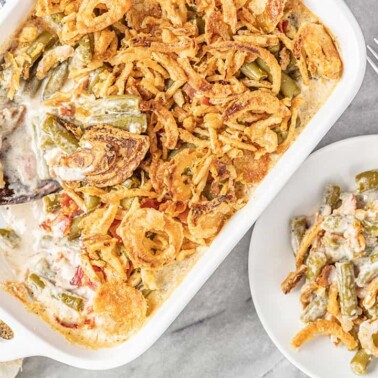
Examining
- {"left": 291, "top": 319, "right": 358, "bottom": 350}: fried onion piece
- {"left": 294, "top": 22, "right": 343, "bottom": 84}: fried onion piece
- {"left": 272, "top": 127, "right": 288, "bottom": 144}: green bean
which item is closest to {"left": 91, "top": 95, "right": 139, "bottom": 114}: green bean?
{"left": 272, "top": 127, "right": 288, "bottom": 144}: green bean

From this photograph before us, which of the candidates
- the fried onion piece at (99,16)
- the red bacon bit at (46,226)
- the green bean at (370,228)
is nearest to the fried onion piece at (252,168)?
the green bean at (370,228)

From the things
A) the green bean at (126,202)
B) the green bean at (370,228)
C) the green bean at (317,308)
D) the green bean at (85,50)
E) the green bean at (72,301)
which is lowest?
the green bean at (317,308)

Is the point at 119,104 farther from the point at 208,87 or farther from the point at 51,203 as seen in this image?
the point at 51,203

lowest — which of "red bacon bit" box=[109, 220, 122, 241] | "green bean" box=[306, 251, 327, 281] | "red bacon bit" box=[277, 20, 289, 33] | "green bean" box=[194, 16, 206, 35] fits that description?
"green bean" box=[306, 251, 327, 281]

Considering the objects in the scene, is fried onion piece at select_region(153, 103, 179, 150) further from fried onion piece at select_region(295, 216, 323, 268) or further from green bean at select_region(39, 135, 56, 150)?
fried onion piece at select_region(295, 216, 323, 268)

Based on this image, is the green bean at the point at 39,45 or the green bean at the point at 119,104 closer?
the green bean at the point at 119,104

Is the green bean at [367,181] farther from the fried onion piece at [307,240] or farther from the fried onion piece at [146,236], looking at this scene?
the fried onion piece at [146,236]
